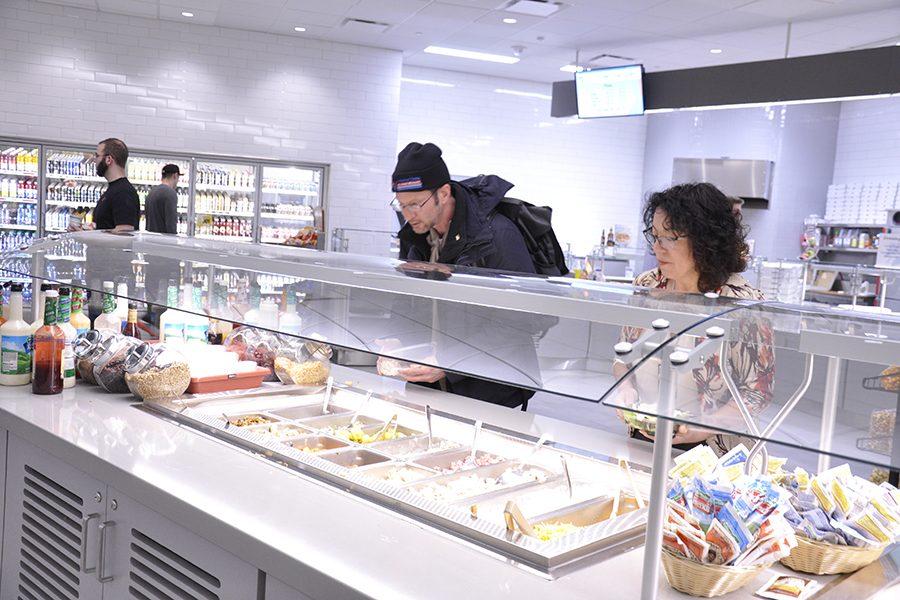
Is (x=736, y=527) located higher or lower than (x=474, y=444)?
higher

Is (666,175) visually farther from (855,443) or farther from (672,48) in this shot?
(855,443)

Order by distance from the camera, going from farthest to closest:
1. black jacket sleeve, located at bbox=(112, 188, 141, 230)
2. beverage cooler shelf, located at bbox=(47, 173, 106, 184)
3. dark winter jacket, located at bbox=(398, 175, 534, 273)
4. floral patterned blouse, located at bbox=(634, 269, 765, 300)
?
1. beverage cooler shelf, located at bbox=(47, 173, 106, 184)
2. black jacket sleeve, located at bbox=(112, 188, 141, 230)
3. dark winter jacket, located at bbox=(398, 175, 534, 273)
4. floral patterned blouse, located at bbox=(634, 269, 765, 300)

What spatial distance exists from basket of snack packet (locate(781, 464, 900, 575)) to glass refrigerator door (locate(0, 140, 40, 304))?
8523mm

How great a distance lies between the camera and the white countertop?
1472 millimetres

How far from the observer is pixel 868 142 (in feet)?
35.2

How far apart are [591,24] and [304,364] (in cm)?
624

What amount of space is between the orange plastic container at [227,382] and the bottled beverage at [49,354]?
0.44 m

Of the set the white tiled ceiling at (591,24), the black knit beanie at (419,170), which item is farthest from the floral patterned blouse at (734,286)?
the white tiled ceiling at (591,24)

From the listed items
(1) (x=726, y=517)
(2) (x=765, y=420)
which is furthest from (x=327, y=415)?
(2) (x=765, y=420)

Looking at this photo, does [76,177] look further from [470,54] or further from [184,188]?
[470,54]

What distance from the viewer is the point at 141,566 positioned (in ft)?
6.59

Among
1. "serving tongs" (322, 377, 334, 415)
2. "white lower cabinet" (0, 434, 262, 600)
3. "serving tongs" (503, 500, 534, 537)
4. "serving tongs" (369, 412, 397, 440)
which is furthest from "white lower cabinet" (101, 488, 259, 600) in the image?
"serving tongs" (322, 377, 334, 415)

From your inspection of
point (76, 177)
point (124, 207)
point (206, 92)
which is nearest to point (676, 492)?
point (124, 207)

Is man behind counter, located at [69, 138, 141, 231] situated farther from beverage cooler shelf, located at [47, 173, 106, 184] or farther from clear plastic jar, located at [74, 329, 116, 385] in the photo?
beverage cooler shelf, located at [47, 173, 106, 184]
